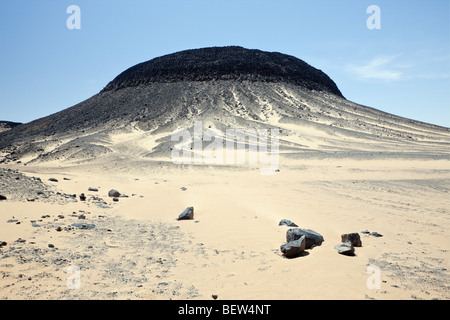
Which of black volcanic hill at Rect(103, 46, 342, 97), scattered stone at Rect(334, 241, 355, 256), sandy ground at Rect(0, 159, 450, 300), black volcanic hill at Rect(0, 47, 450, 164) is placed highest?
black volcanic hill at Rect(103, 46, 342, 97)

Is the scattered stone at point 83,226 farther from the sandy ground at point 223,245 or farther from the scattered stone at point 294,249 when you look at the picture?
the scattered stone at point 294,249

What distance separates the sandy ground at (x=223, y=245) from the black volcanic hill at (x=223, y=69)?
42259 millimetres

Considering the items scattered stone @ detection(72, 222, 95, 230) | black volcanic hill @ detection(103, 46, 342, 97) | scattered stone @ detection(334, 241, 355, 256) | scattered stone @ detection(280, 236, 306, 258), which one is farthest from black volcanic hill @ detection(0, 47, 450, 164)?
scattered stone @ detection(280, 236, 306, 258)

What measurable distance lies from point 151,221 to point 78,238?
218cm

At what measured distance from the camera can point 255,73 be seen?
170 ft

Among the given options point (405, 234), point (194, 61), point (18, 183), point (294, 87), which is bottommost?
point (405, 234)

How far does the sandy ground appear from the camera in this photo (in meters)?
4.04

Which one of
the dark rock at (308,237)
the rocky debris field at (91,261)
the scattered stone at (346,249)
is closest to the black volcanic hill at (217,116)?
the rocky debris field at (91,261)

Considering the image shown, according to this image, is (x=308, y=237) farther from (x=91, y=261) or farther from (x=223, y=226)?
(x=91, y=261)

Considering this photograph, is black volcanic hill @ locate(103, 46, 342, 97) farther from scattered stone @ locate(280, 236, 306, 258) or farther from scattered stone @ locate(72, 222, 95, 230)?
scattered stone @ locate(280, 236, 306, 258)

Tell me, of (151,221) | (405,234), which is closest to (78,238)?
(151,221)

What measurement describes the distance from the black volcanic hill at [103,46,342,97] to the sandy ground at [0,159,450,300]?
42.3m

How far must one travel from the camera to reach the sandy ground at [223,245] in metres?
4.04
